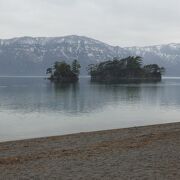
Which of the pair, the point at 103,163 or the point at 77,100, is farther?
the point at 77,100

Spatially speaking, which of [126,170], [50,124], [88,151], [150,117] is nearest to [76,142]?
[88,151]

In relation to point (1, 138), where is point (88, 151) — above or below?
above

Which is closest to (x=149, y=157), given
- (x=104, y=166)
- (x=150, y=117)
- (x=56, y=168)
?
(x=104, y=166)

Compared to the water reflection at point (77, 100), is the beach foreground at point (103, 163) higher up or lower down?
higher up

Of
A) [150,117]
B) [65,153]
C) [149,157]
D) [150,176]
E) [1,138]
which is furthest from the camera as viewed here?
[150,117]

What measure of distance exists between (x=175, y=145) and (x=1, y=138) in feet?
64.5

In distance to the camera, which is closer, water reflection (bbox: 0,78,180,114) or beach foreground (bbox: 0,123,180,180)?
beach foreground (bbox: 0,123,180,180)

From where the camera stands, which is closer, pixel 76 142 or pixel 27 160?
pixel 27 160

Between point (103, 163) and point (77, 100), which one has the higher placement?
point (103, 163)

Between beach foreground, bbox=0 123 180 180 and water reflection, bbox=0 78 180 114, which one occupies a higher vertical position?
beach foreground, bbox=0 123 180 180

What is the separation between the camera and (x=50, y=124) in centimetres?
4641

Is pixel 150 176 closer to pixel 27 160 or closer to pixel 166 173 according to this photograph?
pixel 166 173

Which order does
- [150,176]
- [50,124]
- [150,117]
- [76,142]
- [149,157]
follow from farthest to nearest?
[150,117], [50,124], [76,142], [149,157], [150,176]

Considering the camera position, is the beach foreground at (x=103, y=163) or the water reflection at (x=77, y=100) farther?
the water reflection at (x=77, y=100)
